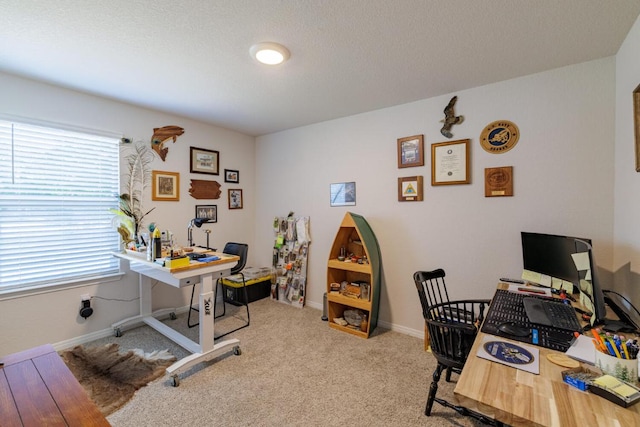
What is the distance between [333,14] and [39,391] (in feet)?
7.47

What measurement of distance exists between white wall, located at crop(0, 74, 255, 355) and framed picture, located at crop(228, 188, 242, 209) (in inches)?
3.0

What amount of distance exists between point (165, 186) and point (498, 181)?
11.7 ft

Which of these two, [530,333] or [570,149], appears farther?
[570,149]

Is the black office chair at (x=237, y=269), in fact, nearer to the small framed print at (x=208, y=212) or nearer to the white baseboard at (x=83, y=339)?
the small framed print at (x=208, y=212)

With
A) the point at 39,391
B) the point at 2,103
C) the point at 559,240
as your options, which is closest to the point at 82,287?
the point at 2,103

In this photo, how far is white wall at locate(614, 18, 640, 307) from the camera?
1.62m

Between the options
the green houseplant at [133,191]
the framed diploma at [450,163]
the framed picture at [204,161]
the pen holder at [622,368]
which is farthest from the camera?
the framed picture at [204,161]

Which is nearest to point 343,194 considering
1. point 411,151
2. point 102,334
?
point 411,151

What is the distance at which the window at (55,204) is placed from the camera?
238 centimetres

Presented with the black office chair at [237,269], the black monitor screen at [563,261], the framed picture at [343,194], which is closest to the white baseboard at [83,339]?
the black office chair at [237,269]

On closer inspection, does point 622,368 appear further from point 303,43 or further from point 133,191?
point 133,191

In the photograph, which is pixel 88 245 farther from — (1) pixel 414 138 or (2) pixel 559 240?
(2) pixel 559 240

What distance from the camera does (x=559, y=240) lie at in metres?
1.83

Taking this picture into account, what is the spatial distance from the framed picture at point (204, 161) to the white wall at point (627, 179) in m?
3.98
